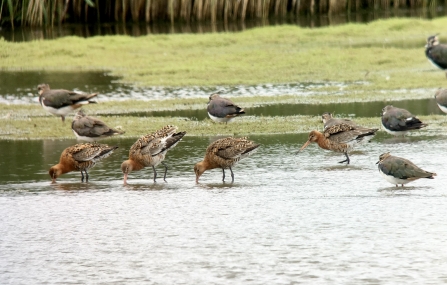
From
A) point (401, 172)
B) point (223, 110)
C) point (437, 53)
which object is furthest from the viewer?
point (437, 53)

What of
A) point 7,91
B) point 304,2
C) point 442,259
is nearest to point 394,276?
point 442,259

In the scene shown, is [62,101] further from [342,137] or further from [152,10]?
[152,10]

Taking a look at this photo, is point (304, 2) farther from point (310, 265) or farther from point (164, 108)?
point (310, 265)

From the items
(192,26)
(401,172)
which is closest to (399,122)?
(401,172)

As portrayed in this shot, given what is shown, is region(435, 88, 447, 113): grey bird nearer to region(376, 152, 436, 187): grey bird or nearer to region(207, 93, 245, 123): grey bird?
region(207, 93, 245, 123): grey bird

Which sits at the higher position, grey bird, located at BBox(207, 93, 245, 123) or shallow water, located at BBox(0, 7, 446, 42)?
shallow water, located at BBox(0, 7, 446, 42)

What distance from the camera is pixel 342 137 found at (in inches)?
508

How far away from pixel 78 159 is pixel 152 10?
2066cm

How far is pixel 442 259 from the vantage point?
26.6ft

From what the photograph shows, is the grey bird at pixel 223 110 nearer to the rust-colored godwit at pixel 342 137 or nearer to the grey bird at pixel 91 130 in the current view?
the grey bird at pixel 91 130

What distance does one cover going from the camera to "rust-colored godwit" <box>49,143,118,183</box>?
12023mm

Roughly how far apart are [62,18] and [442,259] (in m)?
25.3

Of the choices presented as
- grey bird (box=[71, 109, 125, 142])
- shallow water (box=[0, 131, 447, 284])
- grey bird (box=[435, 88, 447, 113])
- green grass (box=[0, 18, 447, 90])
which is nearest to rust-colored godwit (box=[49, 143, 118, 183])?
shallow water (box=[0, 131, 447, 284])

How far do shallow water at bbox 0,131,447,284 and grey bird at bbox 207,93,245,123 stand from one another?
2.15 metres
